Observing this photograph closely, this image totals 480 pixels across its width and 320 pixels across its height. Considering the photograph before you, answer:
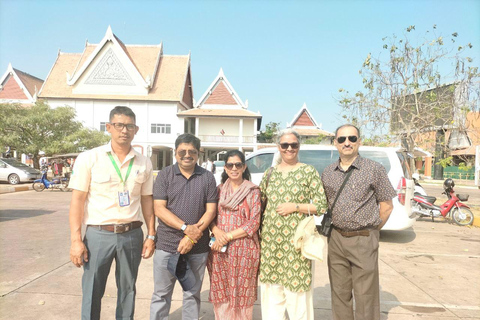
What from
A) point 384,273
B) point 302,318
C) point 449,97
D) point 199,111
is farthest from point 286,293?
point 199,111

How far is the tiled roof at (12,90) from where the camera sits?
109 feet

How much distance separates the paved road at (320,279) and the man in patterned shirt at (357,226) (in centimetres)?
82

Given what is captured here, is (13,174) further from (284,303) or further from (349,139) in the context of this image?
(349,139)

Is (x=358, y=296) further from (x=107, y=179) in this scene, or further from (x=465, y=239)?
(x=465, y=239)

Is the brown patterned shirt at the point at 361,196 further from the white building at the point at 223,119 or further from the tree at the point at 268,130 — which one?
the tree at the point at 268,130

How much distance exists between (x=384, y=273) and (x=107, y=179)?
4041 mm

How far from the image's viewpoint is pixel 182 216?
2670mm

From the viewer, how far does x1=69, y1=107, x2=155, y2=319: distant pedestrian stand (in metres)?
2.46

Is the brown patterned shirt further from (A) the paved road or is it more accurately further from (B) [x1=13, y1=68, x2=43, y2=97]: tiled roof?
(B) [x1=13, y1=68, x2=43, y2=97]: tiled roof

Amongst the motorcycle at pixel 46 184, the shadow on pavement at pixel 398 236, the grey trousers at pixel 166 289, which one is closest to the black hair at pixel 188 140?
the grey trousers at pixel 166 289

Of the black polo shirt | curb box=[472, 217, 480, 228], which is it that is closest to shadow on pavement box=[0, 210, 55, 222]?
the black polo shirt

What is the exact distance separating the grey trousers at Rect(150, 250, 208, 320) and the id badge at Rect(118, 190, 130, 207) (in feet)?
1.61

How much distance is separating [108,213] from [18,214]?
7.93 m

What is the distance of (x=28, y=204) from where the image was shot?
10711 mm
